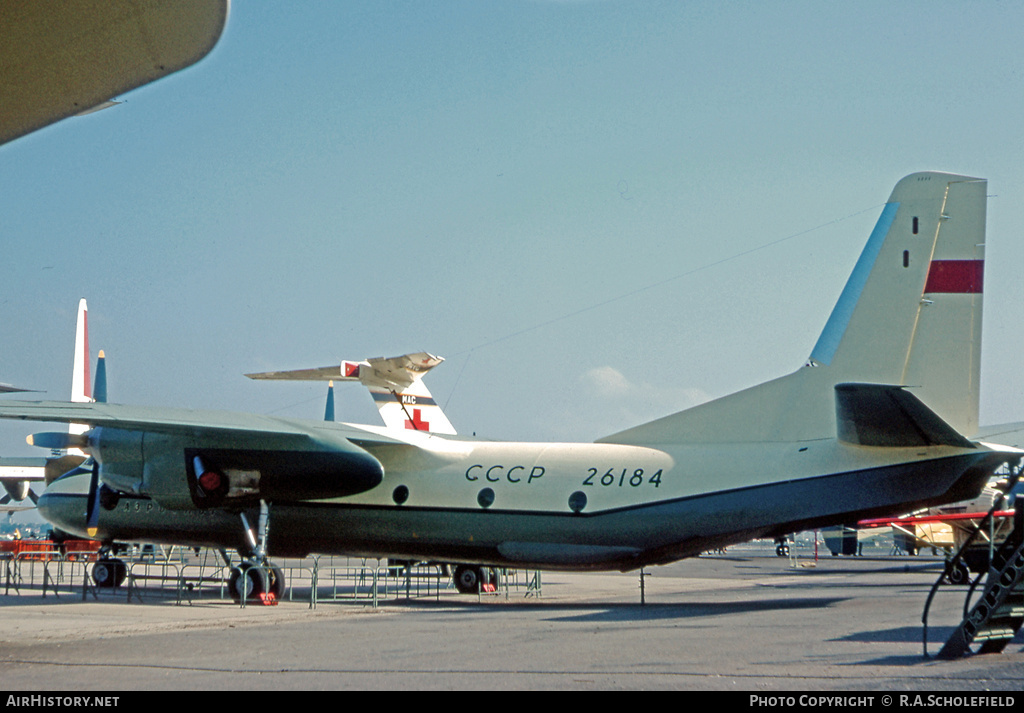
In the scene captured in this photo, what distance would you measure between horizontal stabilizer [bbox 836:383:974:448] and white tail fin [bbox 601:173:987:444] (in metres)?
1.17

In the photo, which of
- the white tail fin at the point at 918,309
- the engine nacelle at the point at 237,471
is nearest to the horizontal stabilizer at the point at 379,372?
the engine nacelle at the point at 237,471

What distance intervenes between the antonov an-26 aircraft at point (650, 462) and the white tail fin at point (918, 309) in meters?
0.02

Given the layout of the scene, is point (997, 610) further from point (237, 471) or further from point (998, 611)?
point (237, 471)

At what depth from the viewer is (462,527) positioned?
710 inches

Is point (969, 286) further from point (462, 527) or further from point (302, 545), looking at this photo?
point (302, 545)

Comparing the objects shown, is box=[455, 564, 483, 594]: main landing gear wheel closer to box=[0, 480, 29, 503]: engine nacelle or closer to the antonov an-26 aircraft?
the antonov an-26 aircraft

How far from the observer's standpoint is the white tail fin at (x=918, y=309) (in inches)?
573

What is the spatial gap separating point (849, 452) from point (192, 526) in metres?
13.6

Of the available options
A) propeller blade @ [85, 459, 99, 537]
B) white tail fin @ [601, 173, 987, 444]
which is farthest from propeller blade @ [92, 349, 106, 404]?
white tail fin @ [601, 173, 987, 444]

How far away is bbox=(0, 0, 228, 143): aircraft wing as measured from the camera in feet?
11.1

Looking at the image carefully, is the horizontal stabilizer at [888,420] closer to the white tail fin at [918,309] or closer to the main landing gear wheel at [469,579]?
the white tail fin at [918,309]

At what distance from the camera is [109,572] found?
22.8 meters
